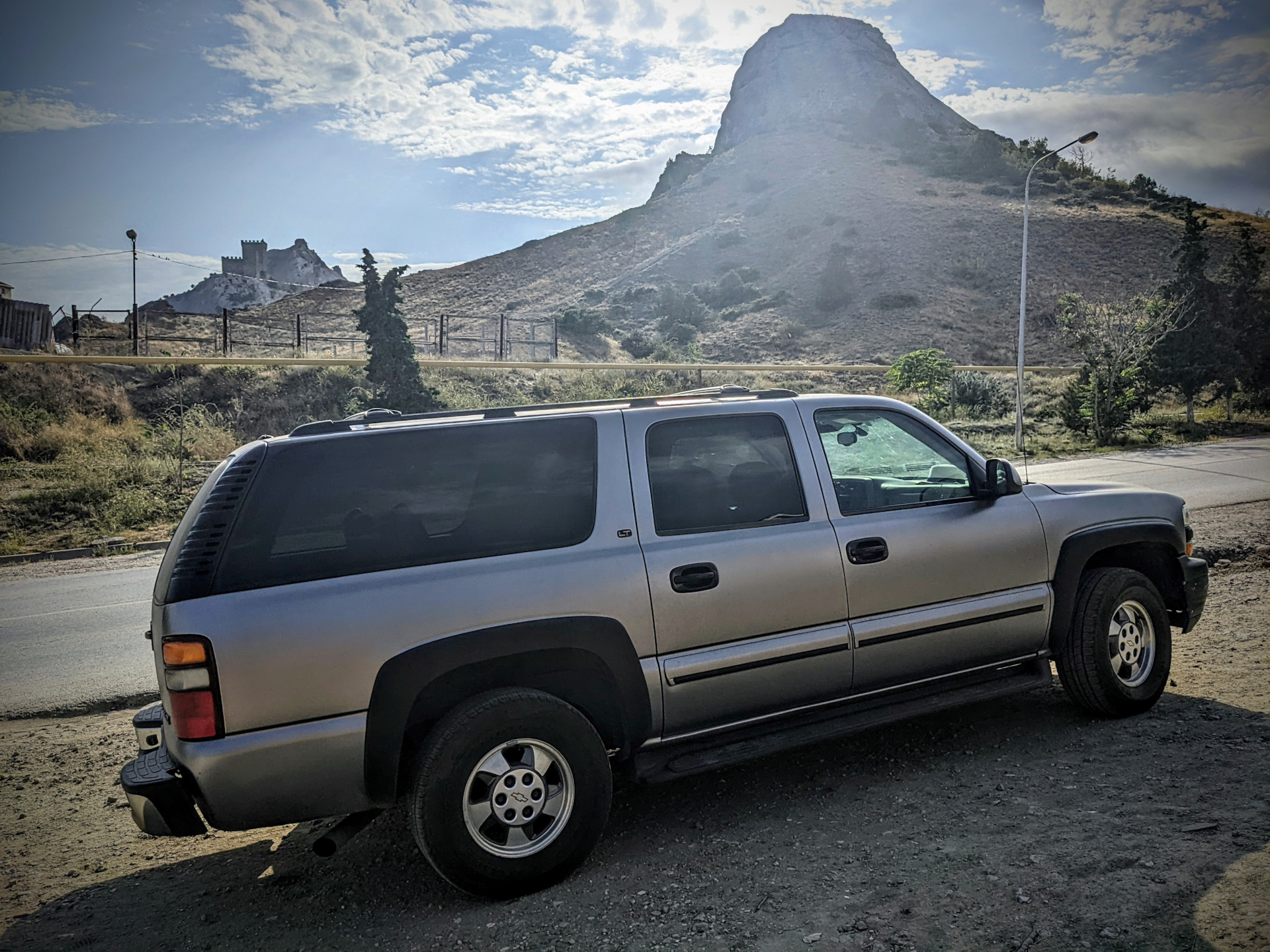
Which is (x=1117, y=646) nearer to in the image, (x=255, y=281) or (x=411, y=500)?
(x=411, y=500)

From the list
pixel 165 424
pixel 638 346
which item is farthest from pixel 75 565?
pixel 638 346

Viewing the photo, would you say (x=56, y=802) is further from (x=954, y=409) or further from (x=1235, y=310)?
(x=1235, y=310)

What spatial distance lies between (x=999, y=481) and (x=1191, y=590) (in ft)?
4.82

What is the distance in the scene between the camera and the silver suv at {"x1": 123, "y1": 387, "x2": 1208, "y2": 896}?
299cm

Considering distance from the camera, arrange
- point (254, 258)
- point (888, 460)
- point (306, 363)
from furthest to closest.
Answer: point (254, 258) < point (306, 363) < point (888, 460)

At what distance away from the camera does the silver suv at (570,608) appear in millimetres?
2994

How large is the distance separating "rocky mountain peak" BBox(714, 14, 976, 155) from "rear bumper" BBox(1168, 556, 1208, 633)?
104 m

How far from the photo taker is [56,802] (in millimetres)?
4496

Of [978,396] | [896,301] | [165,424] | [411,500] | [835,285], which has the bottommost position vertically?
[411,500]

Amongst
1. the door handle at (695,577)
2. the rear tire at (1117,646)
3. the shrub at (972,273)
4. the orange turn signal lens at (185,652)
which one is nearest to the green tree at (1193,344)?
the rear tire at (1117,646)

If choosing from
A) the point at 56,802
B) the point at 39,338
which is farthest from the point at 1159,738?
the point at 39,338

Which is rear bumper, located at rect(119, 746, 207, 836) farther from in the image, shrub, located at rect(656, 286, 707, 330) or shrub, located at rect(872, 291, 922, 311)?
shrub, located at rect(872, 291, 922, 311)

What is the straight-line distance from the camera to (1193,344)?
2733 centimetres

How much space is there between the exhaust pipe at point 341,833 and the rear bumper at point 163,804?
15.8 inches
